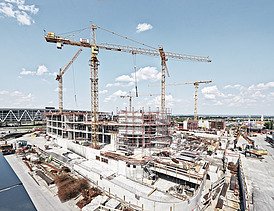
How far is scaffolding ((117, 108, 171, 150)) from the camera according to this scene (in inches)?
1458

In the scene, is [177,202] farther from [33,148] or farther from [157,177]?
[33,148]

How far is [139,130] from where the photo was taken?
3725 centimetres

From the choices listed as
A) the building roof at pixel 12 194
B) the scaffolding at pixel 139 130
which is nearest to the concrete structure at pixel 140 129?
the scaffolding at pixel 139 130

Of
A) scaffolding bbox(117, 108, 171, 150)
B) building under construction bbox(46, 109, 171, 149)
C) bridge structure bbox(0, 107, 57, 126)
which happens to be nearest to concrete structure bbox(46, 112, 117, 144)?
building under construction bbox(46, 109, 171, 149)

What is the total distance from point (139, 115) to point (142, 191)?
59.8ft

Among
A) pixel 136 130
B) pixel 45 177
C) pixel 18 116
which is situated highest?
pixel 18 116

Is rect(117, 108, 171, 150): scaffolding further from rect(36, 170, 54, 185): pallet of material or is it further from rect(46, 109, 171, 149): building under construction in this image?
rect(36, 170, 54, 185): pallet of material

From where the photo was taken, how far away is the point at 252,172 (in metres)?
28.9

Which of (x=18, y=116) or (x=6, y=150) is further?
(x=18, y=116)

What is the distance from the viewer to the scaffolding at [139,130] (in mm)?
37025

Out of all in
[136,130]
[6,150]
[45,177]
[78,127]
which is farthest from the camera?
[78,127]

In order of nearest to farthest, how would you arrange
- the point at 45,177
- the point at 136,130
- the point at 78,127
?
the point at 45,177, the point at 136,130, the point at 78,127

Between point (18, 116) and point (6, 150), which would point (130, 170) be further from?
point (18, 116)

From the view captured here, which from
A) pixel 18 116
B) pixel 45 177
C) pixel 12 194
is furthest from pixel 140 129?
pixel 18 116
